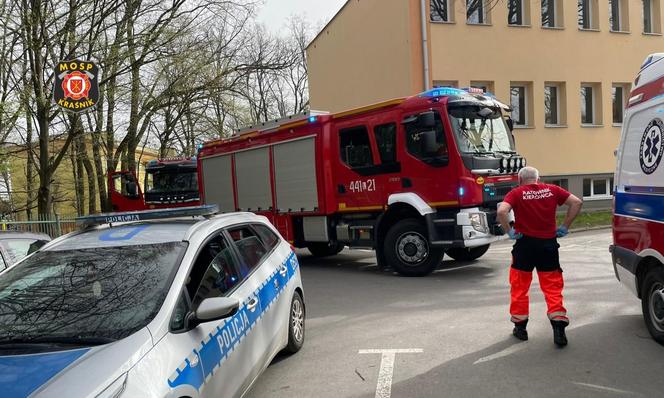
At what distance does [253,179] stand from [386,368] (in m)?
7.79

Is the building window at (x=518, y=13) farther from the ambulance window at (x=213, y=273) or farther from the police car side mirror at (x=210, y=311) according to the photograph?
the police car side mirror at (x=210, y=311)

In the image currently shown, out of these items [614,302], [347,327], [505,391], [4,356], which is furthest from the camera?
[614,302]

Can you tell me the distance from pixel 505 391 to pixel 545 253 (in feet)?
4.92

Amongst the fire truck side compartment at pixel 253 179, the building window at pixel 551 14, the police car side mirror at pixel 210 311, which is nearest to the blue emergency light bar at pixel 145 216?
the police car side mirror at pixel 210 311

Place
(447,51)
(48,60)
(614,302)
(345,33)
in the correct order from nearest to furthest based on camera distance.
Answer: (614,302) → (48,60) → (447,51) → (345,33)

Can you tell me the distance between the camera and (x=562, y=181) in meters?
19.2

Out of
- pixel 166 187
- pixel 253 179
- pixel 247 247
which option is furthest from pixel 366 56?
pixel 247 247

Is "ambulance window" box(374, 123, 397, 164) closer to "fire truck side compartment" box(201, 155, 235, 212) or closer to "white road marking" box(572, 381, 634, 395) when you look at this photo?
"fire truck side compartment" box(201, 155, 235, 212)

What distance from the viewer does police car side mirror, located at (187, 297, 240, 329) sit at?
295 centimetres

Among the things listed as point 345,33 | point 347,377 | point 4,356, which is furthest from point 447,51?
point 4,356

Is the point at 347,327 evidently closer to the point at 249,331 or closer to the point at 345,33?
the point at 249,331

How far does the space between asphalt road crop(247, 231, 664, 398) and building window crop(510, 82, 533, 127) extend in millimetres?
11498

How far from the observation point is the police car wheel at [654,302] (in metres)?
4.61

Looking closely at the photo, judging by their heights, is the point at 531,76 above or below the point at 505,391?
above
